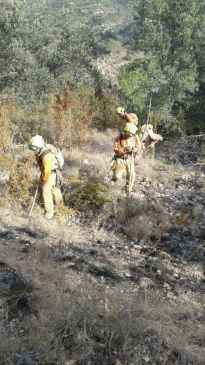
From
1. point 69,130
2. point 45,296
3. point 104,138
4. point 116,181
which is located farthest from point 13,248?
point 104,138

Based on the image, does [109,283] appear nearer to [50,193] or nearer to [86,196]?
[50,193]

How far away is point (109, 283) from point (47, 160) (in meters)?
2.70

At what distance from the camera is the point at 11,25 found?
21.8 meters

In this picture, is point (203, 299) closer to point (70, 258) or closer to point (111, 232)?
point (70, 258)

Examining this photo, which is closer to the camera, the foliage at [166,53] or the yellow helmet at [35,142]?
the yellow helmet at [35,142]

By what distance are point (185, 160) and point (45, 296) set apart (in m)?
8.67

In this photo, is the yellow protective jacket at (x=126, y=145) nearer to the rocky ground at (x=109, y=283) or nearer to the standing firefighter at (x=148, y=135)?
the rocky ground at (x=109, y=283)

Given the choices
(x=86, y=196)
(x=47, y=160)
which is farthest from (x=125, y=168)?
→ (x=47, y=160)

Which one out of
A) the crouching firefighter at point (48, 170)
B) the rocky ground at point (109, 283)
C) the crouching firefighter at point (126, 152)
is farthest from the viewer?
the crouching firefighter at point (126, 152)

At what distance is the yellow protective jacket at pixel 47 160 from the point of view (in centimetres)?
→ 749

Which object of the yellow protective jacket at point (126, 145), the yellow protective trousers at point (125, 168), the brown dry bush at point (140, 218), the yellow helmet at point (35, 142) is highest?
the yellow helmet at point (35, 142)

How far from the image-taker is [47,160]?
751 cm

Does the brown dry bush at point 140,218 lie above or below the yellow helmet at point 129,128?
below

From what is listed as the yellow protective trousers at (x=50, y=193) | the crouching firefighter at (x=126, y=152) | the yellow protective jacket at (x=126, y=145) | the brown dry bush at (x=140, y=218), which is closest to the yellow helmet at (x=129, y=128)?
the crouching firefighter at (x=126, y=152)
